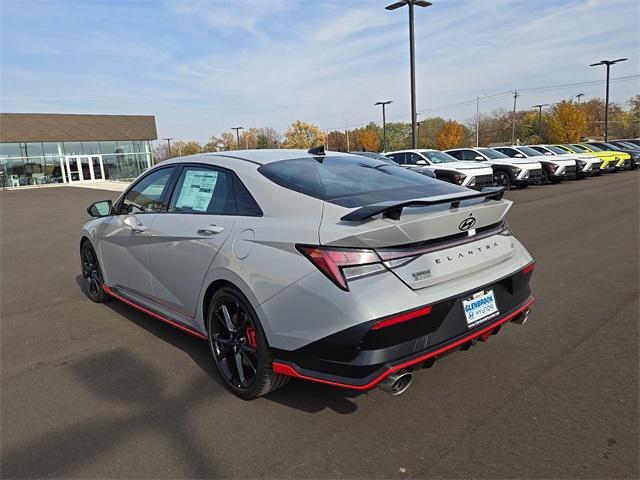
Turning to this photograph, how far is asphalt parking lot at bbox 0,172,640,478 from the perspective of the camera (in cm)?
241

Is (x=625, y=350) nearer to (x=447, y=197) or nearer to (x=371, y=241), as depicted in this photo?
(x=447, y=197)

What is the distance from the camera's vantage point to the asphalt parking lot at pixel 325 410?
2412mm

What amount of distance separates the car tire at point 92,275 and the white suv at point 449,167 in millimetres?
10602

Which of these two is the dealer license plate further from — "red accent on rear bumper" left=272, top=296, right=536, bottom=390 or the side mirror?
the side mirror

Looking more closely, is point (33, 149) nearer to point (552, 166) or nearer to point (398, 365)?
point (552, 166)

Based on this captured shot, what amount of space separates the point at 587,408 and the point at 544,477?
2.50ft

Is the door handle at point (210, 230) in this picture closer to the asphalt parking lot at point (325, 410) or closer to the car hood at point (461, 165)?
the asphalt parking lot at point (325, 410)

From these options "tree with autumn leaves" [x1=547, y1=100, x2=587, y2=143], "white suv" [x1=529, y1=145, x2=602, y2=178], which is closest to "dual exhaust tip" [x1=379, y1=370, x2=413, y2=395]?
"white suv" [x1=529, y1=145, x2=602, y2=178]

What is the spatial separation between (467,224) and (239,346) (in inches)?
64.2

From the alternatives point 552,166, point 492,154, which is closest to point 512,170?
point 492,154

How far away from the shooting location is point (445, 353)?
8.55 feet

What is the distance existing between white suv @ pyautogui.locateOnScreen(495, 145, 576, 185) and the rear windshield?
16859 millimetres

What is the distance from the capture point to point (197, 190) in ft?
12.1

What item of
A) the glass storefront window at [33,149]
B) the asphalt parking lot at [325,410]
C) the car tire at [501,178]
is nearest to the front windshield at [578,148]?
the car tire at [501,178]
